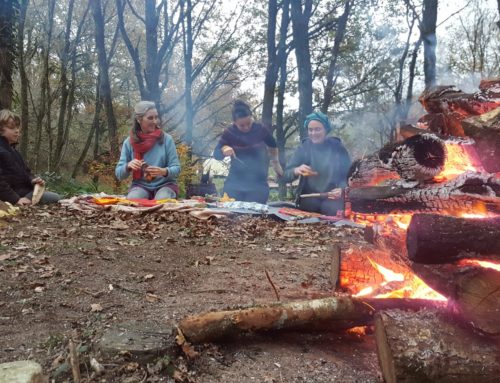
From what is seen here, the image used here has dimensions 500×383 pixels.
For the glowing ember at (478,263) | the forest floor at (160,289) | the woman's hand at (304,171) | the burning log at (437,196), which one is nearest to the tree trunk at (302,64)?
the woman's hand at (304,171)

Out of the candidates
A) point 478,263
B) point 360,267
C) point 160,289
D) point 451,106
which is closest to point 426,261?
point 478,263

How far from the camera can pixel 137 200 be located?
622 centimetres

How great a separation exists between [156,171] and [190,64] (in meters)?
11.9

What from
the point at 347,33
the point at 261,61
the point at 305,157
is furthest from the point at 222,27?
the point at 305,157

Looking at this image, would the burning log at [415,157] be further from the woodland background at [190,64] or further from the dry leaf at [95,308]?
the woodland background at [190,64]

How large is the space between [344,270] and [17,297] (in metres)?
2.10

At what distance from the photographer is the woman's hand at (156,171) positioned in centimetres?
614

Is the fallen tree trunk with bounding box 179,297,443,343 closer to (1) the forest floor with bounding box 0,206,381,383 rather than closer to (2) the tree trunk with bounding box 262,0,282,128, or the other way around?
(1) the forest floor with bounding box 0,206,381,383

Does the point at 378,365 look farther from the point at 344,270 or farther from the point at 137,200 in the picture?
the point at 137,200

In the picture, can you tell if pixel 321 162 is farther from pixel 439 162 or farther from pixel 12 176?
pixel 12 176

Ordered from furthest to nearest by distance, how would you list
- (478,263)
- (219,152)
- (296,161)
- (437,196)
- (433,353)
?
(219,152)
(296,161)
(437,196)
(478,263)
(433,353)

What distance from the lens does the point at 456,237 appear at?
1.71m

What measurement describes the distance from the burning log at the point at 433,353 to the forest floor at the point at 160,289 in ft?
0.83

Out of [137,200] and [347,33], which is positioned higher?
[347,33]
